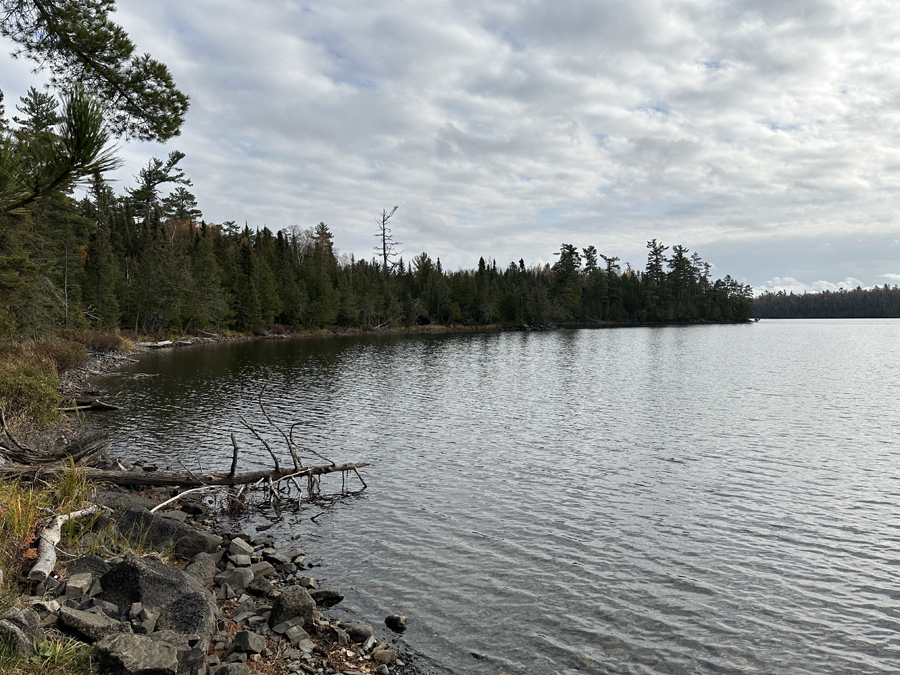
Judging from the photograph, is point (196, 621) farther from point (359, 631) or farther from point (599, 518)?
point (599, 518)

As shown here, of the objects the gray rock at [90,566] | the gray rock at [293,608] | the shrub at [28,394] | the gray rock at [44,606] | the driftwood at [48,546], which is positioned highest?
the shrub at [28,394]

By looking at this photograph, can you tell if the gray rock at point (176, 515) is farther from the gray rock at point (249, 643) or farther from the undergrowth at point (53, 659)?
the undergrowth at point (53, 659)

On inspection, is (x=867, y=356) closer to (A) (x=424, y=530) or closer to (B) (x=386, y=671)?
(A) (x=424, y=530)

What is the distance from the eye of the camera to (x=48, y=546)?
7.46m

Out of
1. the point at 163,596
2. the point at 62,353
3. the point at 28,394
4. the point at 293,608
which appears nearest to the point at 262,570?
the point at 293,608

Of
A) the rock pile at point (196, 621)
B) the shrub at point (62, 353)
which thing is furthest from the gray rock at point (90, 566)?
the shrub at point (62, 353)

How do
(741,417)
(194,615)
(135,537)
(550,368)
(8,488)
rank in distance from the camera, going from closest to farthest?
(194,615) < (8,488) < (135,537) < (741,417) < (550,368)

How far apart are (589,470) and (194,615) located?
13.8 meters

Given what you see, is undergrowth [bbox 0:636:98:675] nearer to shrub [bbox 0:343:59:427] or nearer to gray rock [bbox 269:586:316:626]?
gray rock [bbox 269:586:316:626]

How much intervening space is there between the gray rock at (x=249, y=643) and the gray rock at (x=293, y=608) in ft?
3.31

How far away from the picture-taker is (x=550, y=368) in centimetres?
5119

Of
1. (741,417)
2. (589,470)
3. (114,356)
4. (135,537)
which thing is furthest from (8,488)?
(114,356)

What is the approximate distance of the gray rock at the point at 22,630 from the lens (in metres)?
5.08

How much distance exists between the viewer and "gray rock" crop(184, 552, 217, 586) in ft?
32.4
